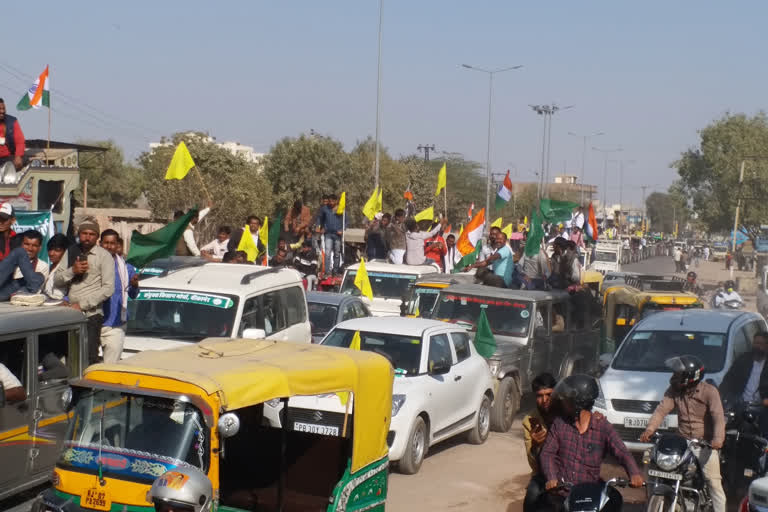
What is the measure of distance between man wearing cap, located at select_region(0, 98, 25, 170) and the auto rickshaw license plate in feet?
39.3

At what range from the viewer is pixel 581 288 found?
17.1 metres

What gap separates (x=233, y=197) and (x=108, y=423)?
40.0 meters

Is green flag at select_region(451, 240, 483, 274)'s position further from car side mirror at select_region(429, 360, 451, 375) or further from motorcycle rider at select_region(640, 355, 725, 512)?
motorcycle rider at select_region(640, 355, 725, 512)

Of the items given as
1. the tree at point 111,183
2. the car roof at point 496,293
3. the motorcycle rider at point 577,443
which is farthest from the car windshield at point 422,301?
the tree at point 111,183

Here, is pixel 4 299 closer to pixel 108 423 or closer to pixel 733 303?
pixel 108 423

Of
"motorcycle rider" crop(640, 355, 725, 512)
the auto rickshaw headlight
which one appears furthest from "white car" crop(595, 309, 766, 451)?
the auto rickshaw headlight

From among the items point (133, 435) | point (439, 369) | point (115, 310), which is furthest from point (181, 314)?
point (133, 435)

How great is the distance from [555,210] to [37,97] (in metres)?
11.8

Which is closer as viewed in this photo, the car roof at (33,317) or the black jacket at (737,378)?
the car roof at (33,317)

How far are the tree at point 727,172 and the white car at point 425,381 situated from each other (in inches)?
2544

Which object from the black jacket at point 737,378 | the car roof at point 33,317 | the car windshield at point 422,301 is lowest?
the black jacket at point 737,378

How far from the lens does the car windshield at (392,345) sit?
11352 mm

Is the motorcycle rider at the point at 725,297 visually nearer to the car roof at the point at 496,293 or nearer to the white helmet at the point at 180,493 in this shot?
the car roof at the point at 496,293

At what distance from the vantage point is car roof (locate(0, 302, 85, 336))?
7.52 metres
